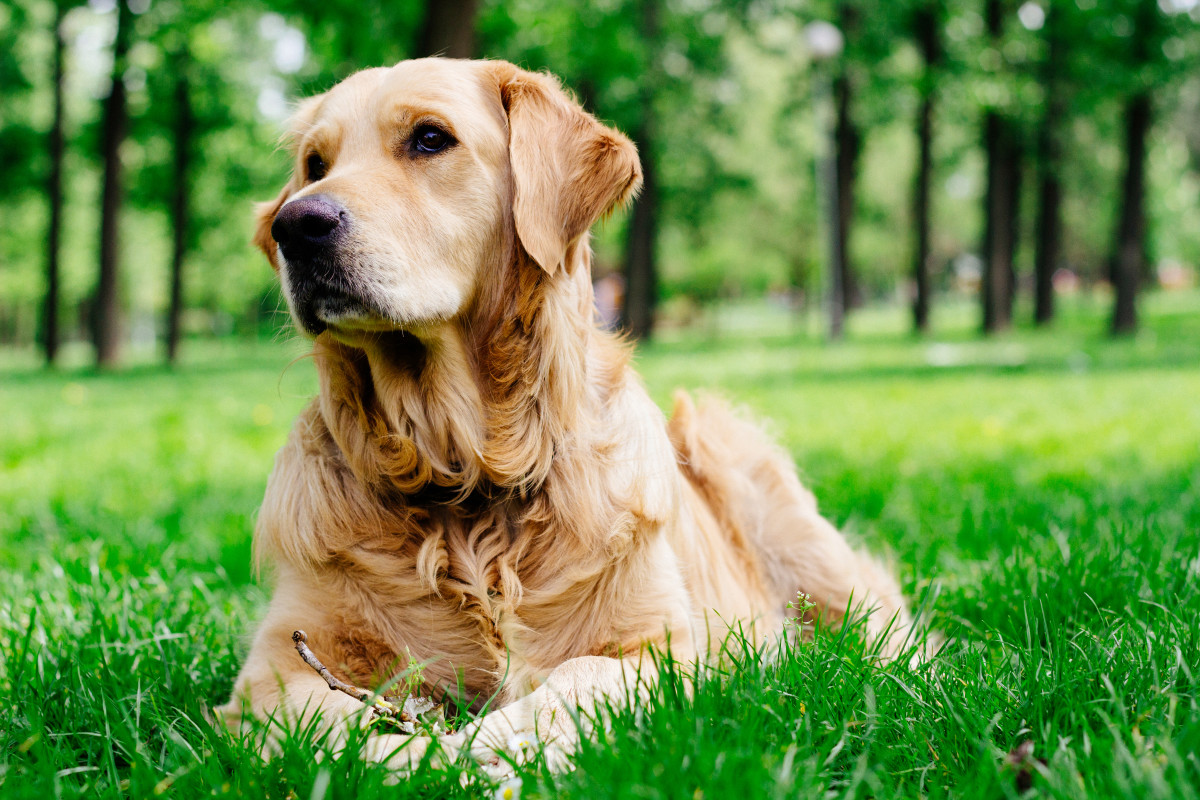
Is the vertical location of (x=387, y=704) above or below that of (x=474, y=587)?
below

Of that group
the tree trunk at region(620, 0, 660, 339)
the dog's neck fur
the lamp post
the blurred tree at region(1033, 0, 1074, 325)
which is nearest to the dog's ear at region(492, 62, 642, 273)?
the dog's neck fur

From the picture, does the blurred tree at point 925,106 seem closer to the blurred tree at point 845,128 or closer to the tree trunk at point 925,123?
the tree trunk at point 925,123

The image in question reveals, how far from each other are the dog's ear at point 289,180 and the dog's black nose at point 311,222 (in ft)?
2.11

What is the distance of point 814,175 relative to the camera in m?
30.0

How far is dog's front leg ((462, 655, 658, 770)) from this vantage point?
1820mm

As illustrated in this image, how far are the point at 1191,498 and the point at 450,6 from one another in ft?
23.8

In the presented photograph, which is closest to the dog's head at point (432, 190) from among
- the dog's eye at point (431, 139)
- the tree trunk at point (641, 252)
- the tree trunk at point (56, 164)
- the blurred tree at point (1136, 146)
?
the dog's eye at point (431, 139)

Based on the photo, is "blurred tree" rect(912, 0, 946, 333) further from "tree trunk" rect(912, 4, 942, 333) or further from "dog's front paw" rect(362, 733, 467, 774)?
"dog's front paw" rect(362, 733, 467, 774)

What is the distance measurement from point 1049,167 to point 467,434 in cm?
2185

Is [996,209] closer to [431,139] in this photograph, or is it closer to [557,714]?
[431,139]

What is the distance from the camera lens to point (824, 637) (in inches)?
88.8

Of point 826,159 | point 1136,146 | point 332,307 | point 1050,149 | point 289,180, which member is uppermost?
point 1050,149

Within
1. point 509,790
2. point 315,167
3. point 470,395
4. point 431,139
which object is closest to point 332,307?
point 470,395

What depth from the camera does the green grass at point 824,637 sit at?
5.48 feet
